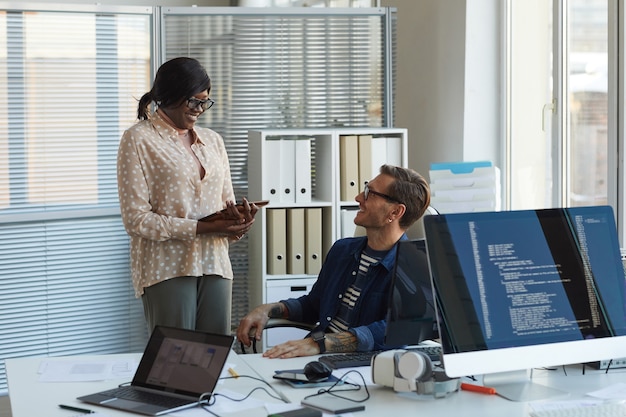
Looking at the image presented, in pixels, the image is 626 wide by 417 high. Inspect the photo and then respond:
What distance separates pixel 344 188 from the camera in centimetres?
477

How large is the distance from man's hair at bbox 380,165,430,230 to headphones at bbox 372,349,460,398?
76 cm

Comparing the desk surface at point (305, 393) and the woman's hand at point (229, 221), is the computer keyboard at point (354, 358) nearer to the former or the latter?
the desk surface at point (305, 393)

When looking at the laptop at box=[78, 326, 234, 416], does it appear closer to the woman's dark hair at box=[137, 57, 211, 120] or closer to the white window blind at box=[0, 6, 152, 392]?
the woman's dark hair at box=[137, 57, 211, 120]

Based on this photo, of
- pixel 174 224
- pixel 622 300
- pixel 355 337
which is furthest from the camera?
pixel 174 224

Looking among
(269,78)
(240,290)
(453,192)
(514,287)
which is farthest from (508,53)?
(514,287)

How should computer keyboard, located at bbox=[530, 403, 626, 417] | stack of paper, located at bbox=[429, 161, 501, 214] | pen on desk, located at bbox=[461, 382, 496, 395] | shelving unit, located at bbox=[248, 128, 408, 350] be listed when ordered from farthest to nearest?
1. shelving unit, located at bbox=[248, 128, 408, 350]
2. stack of paper, located at bbox=[429, 161, 501, 214]
3. pen on desk, located at bbox=[461, 382, 496, 395]
4. computer keyboard, located at bbox=[530, 403, 626, 417]

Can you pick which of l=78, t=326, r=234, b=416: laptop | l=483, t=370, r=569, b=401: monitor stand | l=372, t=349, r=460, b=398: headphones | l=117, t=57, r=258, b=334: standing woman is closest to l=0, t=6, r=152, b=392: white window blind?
l=117, t=57, r=258, b=334: standing woman

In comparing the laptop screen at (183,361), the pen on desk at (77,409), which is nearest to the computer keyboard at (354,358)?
the laptop screen at (183,361)

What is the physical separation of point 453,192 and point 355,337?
1870 mm

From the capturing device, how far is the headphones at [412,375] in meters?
2.37

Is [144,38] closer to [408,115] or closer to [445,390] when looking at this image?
[408,115]

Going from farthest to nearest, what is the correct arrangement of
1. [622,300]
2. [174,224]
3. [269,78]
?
[269,78] → [174,224] → [622,300]

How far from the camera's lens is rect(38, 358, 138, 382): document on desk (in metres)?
2.56

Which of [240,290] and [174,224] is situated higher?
[174,224]
